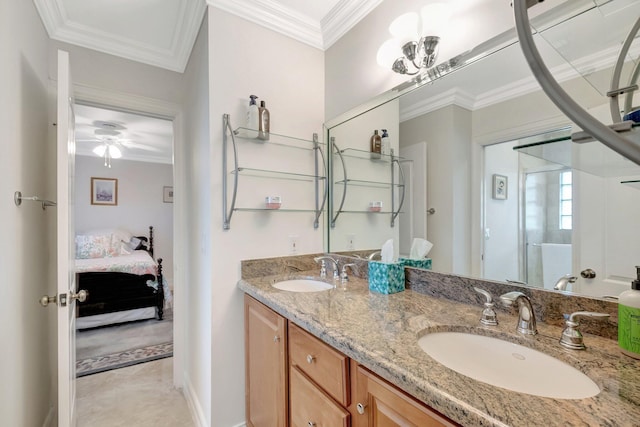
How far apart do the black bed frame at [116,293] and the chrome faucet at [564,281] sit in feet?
13.4

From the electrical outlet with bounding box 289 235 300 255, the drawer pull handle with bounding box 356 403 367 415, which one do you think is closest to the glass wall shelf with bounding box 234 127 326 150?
the electrical outlet with bounding box 289 235 300 255

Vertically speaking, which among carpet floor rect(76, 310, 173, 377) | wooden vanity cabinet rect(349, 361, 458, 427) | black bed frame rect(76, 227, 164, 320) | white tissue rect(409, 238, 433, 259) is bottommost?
carpet floor rect(76, 310, 173, 377)

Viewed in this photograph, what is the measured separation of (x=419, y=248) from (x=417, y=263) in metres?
0.08

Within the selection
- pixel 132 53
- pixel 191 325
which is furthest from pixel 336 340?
pixel 132 53

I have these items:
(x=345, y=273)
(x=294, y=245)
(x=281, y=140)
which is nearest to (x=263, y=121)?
(x=281, y=140)

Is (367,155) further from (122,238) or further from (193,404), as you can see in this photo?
(122,238)

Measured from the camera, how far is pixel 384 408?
0.77 m

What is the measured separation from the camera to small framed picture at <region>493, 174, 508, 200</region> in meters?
1.12

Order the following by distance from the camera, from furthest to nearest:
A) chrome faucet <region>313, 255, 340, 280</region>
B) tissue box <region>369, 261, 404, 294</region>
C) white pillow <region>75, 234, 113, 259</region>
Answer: white pillow <region>75, 234, 113, 259</region>
chrome faucet <region>313, 255, 340, 280</region>
tissue box <region>369, 261, 404, 294</region>

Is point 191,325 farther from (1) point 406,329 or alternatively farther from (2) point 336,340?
(1) point 406,329

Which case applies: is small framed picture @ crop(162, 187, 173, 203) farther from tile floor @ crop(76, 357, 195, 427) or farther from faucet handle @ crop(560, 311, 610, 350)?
faucet handle @ crop(560, 311, 610, 350)

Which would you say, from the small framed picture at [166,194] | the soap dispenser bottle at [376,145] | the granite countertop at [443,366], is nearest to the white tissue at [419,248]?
the granite countertop at [443,366]

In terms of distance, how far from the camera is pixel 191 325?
2123 mm

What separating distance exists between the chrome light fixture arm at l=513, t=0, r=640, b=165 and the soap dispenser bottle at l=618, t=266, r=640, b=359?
1.52 feet
